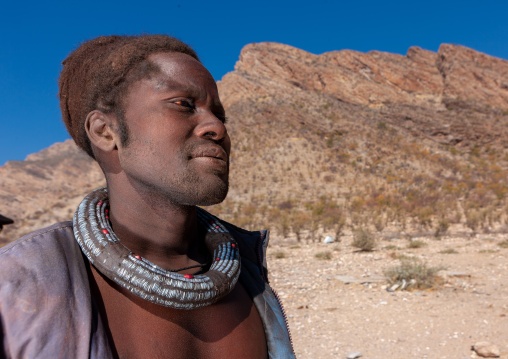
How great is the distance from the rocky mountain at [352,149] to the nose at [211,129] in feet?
40.8

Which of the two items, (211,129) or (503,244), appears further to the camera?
(503,244)

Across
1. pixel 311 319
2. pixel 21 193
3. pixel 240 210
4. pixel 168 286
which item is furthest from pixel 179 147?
pixel 21 193

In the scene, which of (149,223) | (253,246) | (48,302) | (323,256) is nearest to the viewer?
(48,302)

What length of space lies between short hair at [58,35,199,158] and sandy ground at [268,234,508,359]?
4.34 metres

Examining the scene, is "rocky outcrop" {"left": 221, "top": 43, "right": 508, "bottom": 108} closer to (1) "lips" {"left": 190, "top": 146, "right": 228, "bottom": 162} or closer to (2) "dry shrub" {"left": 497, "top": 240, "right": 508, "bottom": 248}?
(2) "dry shrub" {"left": 497, "top": 240, "right": 508, "bottom": 248}

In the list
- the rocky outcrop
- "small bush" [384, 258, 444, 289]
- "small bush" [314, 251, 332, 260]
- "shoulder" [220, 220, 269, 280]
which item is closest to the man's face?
"shoulder" [220, 220, 269, 280]

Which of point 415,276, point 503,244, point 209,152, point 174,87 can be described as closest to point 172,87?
point 174,87

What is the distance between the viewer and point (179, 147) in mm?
1220

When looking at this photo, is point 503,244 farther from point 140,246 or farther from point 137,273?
point 137,273

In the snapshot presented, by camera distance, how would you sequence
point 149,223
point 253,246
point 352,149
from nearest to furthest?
point 149,223, point 253,246, point 352,149

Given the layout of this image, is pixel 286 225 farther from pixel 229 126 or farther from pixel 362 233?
pixel 229 126

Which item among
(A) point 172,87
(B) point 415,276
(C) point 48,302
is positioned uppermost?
(A) point 172,87

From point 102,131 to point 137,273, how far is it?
1.78 ft

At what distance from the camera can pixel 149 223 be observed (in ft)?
4.26
